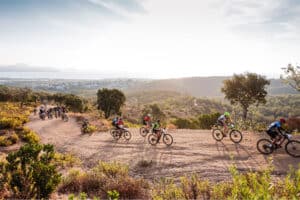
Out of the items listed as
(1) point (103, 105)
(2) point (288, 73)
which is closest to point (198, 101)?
(1) point (103, 105)

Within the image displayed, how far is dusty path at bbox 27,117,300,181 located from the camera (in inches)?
404

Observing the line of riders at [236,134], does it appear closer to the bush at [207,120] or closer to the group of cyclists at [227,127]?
the group of cyclists at [227,127]

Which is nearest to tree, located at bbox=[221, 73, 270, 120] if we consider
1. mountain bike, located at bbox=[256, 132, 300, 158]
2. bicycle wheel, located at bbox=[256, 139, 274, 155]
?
bicycle wheel, located at bbox=[256, 139, 274, 155]

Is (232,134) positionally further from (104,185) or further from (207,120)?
(207,120)

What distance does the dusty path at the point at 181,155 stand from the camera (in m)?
10.3

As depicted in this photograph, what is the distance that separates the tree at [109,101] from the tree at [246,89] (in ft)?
69.2

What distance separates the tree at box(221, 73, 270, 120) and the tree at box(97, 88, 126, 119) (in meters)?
21.1

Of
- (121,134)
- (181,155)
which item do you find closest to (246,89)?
(121,134)

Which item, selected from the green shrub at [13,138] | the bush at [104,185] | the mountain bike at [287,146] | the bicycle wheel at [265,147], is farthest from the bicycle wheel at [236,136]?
the green shrub at [13,138]

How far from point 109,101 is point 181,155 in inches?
1357

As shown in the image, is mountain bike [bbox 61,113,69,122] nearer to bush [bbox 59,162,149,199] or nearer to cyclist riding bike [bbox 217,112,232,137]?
cyclist riding bike [bbox 217,112,232,137]

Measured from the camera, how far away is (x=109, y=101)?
4588 cm

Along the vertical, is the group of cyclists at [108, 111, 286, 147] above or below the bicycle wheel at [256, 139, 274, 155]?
above

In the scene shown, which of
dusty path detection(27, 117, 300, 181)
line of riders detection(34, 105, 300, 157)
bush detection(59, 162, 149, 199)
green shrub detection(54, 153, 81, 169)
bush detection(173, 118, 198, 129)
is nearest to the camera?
bush detection(59, 162, 149, 199)
